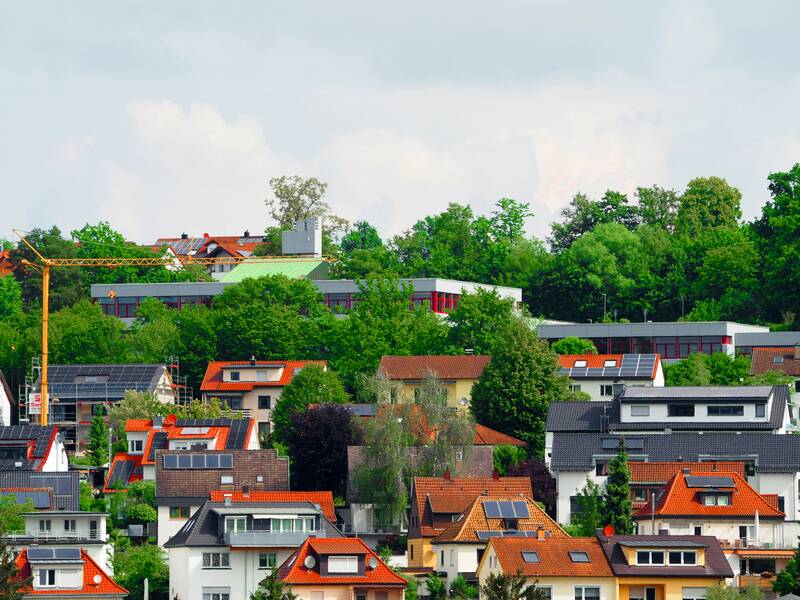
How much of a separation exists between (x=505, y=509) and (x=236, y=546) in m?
11.5

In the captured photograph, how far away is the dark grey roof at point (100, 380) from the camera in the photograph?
130500 mm

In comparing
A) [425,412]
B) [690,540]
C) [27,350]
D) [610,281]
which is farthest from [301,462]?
[610,281]

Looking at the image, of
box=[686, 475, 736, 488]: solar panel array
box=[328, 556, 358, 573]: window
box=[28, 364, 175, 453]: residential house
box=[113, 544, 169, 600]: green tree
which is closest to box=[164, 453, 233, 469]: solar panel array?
box=[113, 544, 169, 600]: green tree

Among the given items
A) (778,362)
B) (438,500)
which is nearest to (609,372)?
(778,362)

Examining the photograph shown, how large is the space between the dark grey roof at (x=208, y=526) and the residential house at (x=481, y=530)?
470 centimetres

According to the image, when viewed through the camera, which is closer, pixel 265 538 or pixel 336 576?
pixel 336 576

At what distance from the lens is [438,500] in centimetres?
9862

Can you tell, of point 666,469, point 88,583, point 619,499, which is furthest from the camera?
point 666,469

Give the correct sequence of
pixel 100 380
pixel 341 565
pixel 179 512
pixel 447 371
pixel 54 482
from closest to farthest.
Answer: pixel 341 565 < pixel 179 512 < pixel 54 482 < pixel 447 371 < pixel 100 380

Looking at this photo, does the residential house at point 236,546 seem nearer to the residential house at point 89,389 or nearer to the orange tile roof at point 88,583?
the orange tile roof at point 88,583

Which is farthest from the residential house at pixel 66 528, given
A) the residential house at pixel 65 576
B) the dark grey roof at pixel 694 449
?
the dark grey roof at pixel 694 449

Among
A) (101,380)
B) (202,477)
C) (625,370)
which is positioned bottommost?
(202,477)

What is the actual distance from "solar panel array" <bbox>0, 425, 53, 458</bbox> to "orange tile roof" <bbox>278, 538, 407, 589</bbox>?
26390mm

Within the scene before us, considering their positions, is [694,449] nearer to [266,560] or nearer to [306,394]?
[266,560]
